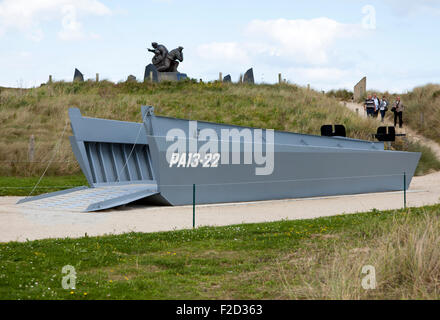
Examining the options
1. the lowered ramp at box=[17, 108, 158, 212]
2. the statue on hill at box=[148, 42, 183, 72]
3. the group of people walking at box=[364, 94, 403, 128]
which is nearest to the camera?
the lowered ramp at box=[17, 108, 158, 212]

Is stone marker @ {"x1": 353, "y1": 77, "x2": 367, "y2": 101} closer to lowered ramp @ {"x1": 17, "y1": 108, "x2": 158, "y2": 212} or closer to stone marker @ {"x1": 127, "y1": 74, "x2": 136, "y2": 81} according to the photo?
stone marker @ {"x1": 127, "y1": 74, "x2": 136, "y2": 81}

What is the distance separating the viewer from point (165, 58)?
140 ft

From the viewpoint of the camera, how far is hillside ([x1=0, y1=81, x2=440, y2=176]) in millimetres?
25484

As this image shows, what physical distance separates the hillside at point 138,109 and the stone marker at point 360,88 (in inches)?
291

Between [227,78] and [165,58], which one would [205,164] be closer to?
[165,58]

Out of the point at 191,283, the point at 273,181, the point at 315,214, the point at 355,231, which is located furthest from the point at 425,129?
the point at 191,283

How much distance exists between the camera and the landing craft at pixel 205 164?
15.2 meters

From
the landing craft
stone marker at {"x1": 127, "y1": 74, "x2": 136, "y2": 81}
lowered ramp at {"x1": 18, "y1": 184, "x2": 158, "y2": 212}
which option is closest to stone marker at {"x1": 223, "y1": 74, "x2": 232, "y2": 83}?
stone marker at {"x1": 127, "y1": 74, "x2": 136, "y2": 81}

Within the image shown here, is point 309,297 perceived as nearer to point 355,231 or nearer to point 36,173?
point 355,231

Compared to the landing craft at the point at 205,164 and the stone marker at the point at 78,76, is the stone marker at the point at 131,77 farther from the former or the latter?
the landing craft at the point at 205,164

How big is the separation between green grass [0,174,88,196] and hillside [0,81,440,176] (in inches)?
47.9

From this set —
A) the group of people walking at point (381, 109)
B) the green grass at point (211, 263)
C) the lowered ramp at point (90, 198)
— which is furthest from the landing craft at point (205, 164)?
the group of people walking at point (381, 109)

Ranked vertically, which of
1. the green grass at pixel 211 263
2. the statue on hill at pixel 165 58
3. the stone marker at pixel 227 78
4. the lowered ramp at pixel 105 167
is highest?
the statue on hill at pixel 165 58

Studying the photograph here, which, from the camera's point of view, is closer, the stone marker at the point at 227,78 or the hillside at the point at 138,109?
the hillside at the point at 138,109
